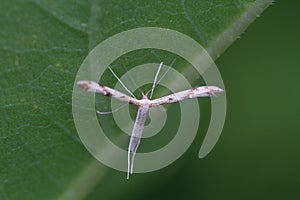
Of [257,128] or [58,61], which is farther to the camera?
[257,128]

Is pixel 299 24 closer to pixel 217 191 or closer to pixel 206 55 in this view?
pixel 206 55

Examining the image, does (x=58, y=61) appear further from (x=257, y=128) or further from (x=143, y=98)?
(x=257, y=128)

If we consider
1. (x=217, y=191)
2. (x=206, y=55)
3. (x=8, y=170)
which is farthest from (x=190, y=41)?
(x=8, y=170)

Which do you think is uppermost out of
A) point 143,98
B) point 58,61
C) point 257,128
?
point 58,61

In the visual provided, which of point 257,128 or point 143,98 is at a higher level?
point 143,98

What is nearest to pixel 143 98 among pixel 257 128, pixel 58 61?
pixel 58 61

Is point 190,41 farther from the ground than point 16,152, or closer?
farther from the ground
